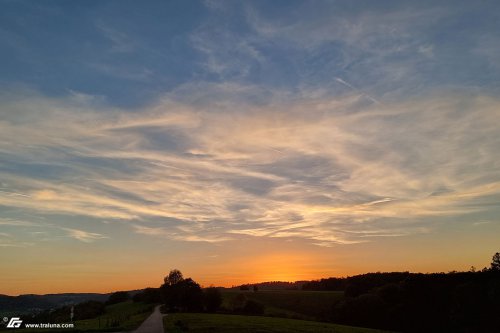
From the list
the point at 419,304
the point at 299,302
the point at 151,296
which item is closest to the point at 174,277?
the point at 151,296

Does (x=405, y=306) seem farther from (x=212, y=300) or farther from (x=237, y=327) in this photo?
(x=237, y=327)

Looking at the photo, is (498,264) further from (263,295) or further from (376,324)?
(263,295)

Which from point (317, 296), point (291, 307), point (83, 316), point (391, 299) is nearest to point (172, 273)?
point (83, 316)

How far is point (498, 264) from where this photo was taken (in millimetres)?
114812

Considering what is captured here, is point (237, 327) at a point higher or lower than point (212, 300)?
lower

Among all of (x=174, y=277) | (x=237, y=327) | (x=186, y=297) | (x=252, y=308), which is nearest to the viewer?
(x=237, y=327)

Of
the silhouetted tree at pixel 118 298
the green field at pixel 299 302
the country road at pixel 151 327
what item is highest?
the silhouetted tree at pixel 118 298

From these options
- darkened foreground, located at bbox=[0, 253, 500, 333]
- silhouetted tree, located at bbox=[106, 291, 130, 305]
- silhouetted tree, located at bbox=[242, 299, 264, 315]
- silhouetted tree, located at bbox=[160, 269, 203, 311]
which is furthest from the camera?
silhouetted tree, located at bbox=[106, 291, 130, 305]

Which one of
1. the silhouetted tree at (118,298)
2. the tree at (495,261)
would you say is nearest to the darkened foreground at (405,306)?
the tree at (495,261)

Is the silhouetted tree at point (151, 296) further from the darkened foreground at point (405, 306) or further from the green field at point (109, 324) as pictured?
the green field at point (109, 324)

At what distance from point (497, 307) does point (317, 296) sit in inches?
3578

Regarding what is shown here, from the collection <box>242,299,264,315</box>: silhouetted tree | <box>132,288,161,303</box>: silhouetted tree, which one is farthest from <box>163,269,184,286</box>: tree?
<box>242,299,264,315</box>: silhouetted tree

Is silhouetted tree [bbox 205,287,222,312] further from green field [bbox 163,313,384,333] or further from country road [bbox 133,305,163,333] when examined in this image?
country road [bbox 133,305,163,333]

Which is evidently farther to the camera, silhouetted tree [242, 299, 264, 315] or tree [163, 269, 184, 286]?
tree [163, 269, 184, 286]
